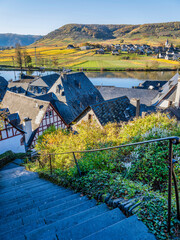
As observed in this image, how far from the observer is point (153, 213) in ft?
10.8

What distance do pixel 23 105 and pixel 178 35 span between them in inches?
7909

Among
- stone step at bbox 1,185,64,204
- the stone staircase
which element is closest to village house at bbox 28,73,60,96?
stone step at bbox 1,185,64,204

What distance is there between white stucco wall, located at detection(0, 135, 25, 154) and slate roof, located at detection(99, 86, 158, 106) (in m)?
20.4

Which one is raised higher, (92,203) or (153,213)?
(153,213)

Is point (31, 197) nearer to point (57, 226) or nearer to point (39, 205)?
point (39, 205)

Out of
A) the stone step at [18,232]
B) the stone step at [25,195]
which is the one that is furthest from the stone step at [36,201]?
the stone step at [18,232]

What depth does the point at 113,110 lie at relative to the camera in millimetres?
20156

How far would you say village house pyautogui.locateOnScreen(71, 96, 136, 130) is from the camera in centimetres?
1886

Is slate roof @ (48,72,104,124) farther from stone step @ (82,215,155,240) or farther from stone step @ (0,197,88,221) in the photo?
stone step @ (82,215,155,240)

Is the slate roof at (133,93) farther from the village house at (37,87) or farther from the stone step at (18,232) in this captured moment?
the stone step at (18,232)

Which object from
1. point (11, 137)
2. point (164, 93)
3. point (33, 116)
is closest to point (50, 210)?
point (11, 137)

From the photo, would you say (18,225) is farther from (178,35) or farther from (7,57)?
(178,35)

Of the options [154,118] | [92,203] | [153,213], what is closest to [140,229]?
[153,213]

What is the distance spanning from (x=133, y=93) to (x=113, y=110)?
53.5 feet
